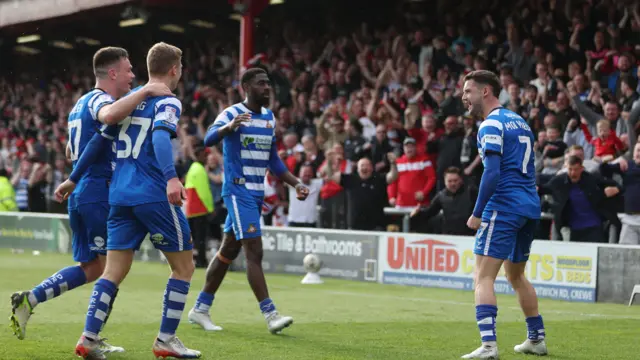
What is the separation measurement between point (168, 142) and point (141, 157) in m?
0.30

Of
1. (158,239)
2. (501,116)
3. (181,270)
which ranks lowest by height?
(181,270)

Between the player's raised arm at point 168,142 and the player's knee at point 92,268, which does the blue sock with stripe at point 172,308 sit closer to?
the player's raised arm at point 168,142

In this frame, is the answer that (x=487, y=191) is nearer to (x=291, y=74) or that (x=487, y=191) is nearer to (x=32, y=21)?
(x=291, y=74)

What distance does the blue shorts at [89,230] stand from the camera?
25.9 feet

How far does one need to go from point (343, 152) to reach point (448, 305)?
20.5ft

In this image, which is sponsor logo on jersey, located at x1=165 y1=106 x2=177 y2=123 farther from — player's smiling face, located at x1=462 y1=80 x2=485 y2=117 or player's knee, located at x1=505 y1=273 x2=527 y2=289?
player's knee, located at x1=505 y1=273 x2=527 y2=289

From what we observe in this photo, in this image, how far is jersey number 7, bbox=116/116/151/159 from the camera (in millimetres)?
7148

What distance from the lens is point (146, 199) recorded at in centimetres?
705

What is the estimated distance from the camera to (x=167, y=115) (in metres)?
7.04

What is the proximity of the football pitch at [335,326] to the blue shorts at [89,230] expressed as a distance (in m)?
0.75

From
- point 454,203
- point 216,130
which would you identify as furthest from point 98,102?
point 454,203

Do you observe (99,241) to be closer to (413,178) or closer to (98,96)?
(98,96)

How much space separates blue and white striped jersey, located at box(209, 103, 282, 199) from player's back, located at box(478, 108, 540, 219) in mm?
2576

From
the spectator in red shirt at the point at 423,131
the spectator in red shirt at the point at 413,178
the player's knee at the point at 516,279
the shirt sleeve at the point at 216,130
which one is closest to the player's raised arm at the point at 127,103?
the shirt sleeve at the point at 216,130
